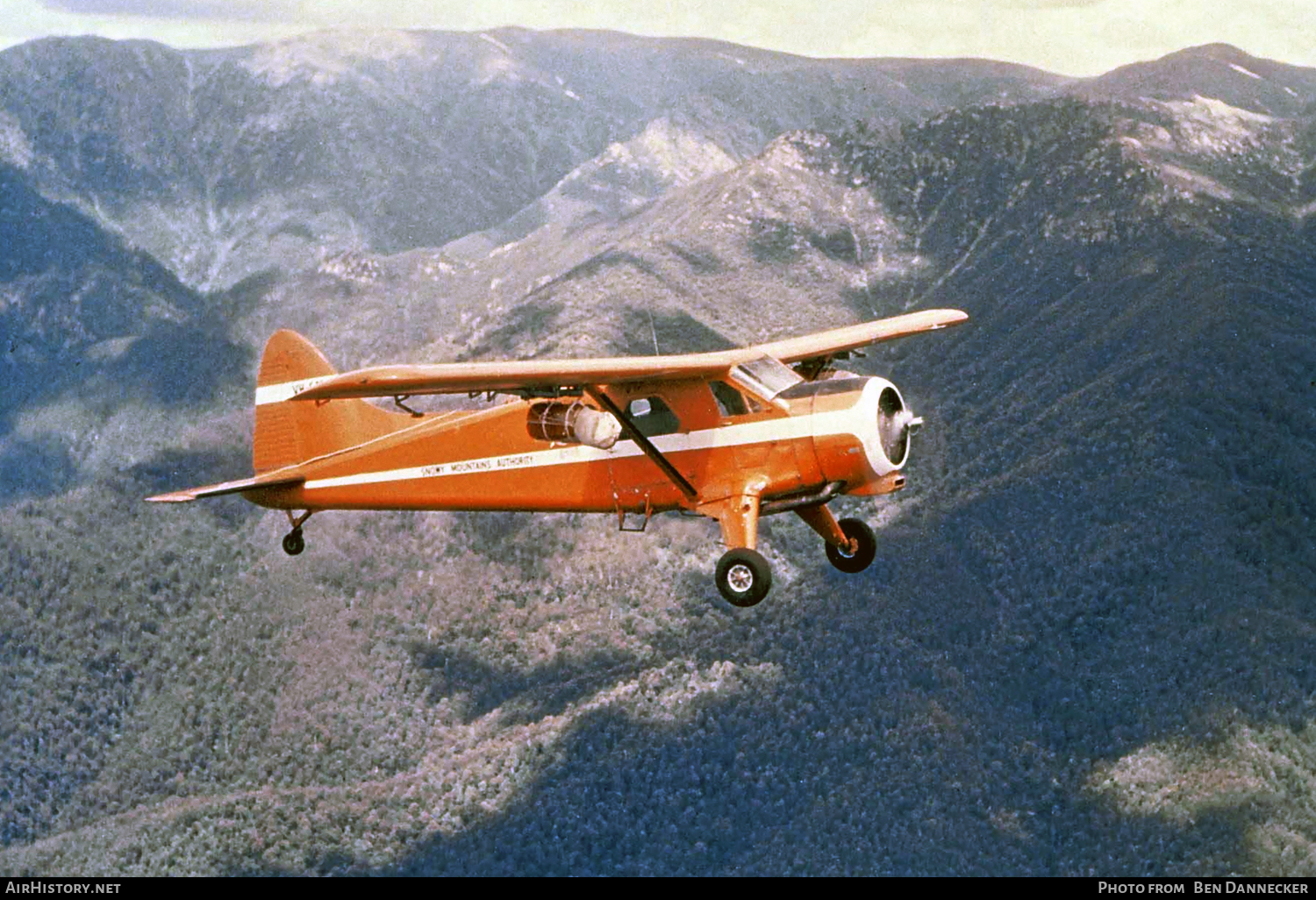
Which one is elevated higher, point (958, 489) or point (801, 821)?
point (958, 489)

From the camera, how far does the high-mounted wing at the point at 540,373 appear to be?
40.8m

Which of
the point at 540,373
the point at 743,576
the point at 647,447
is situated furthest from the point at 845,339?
the point at 540,373

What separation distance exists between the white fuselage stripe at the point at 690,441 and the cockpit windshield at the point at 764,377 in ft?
2.27

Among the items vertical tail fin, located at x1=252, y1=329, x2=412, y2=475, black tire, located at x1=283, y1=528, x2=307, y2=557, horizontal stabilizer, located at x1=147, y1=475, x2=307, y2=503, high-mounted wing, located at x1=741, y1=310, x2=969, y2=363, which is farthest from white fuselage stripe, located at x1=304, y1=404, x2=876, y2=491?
black tire, located at x1=283, y1=528, x2=307, y2=557

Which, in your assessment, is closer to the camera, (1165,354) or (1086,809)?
(1086,809)

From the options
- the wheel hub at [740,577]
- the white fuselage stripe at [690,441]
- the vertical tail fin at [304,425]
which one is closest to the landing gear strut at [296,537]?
the vertical tail fin at [304,425]

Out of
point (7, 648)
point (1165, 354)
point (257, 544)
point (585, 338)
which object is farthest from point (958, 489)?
point (7, 648)

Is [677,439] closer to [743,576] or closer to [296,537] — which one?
[743,576]

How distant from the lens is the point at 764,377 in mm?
45000

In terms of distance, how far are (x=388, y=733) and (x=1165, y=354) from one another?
8474cm

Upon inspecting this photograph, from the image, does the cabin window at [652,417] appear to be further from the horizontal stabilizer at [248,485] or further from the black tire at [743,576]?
the horizontal stabilizer at [248,485]
